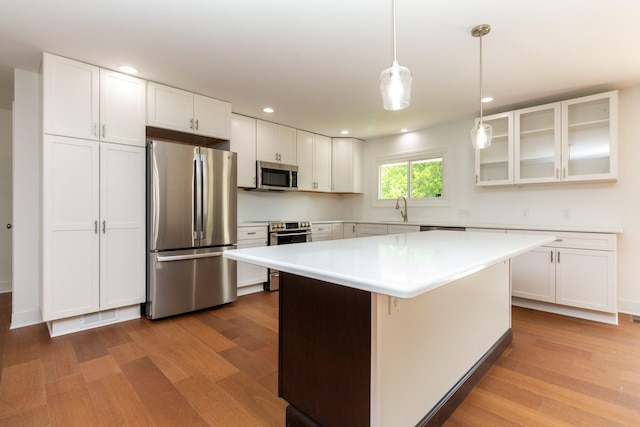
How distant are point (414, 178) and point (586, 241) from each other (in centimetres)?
236

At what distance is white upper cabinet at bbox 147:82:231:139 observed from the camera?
3098 mm

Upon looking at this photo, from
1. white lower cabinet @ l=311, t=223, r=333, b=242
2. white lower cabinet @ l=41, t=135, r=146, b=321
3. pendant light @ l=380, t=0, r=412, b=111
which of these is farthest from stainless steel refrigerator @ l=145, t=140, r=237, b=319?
pendant light @ l=380, t=0, r=412, b=111

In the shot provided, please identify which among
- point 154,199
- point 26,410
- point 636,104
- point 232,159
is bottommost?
point 26,410

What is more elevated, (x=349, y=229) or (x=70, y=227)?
(x=70, y=227)

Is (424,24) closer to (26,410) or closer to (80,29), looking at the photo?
(80,29)

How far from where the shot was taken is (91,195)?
2.75 metres

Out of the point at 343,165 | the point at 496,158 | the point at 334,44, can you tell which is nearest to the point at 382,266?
the point at 334,44

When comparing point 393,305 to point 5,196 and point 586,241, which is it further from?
point 5,196

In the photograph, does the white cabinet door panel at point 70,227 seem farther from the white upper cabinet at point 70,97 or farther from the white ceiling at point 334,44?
the white ceiling at point 334,44

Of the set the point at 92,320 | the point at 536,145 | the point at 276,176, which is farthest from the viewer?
the point at 276,176

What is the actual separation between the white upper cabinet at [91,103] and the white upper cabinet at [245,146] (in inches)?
47.7

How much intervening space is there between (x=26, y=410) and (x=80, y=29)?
2.45 m

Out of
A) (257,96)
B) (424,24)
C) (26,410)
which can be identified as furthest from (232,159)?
(26,410)

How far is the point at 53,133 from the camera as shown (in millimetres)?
2555
